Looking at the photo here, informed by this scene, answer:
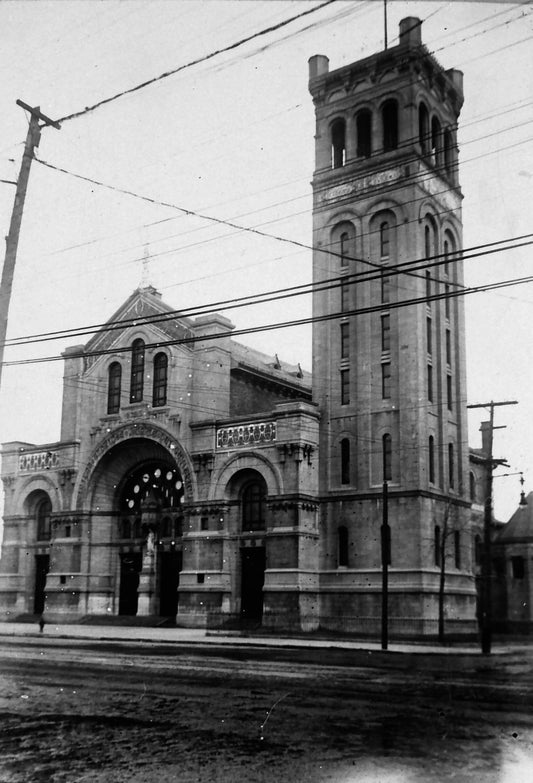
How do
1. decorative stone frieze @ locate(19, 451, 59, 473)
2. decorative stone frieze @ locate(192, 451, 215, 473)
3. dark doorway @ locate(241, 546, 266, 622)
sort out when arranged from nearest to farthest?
dark doorway @ locate(241, 546, 266, 622) < decorative stone frieze @ locate(192, 451, 215, 473) < decorative stone frieze @ locate(19, 451, 59, 473)

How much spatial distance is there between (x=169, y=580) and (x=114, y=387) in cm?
1122

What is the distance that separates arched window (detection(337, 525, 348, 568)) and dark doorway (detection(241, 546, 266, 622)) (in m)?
3.87

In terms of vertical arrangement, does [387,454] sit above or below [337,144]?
below

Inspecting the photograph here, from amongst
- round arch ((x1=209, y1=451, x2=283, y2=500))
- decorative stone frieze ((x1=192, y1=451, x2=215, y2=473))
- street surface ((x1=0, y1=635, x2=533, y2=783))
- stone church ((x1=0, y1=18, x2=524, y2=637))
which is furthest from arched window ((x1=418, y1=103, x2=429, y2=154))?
street surface ((x1=0, y1=635, x2=533, y2=783))

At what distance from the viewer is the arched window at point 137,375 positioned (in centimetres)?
4753

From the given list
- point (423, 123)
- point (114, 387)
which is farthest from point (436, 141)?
point (114, 387)

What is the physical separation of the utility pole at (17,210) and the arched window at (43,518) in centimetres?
3380

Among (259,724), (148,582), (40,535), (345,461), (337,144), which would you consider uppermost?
(337,144)

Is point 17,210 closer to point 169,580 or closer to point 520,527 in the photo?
point 169,580

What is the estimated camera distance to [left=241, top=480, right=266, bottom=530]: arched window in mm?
42688

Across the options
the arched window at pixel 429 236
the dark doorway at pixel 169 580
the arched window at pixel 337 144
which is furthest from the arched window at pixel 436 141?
the dark doorway at pixel 169 580

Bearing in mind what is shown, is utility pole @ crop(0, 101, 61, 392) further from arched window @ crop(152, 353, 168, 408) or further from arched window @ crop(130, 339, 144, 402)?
arched window @ crop(130, 339, 144, 402)

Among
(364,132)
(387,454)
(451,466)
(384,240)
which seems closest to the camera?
(387,454)

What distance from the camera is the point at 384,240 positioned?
42.2 meters
